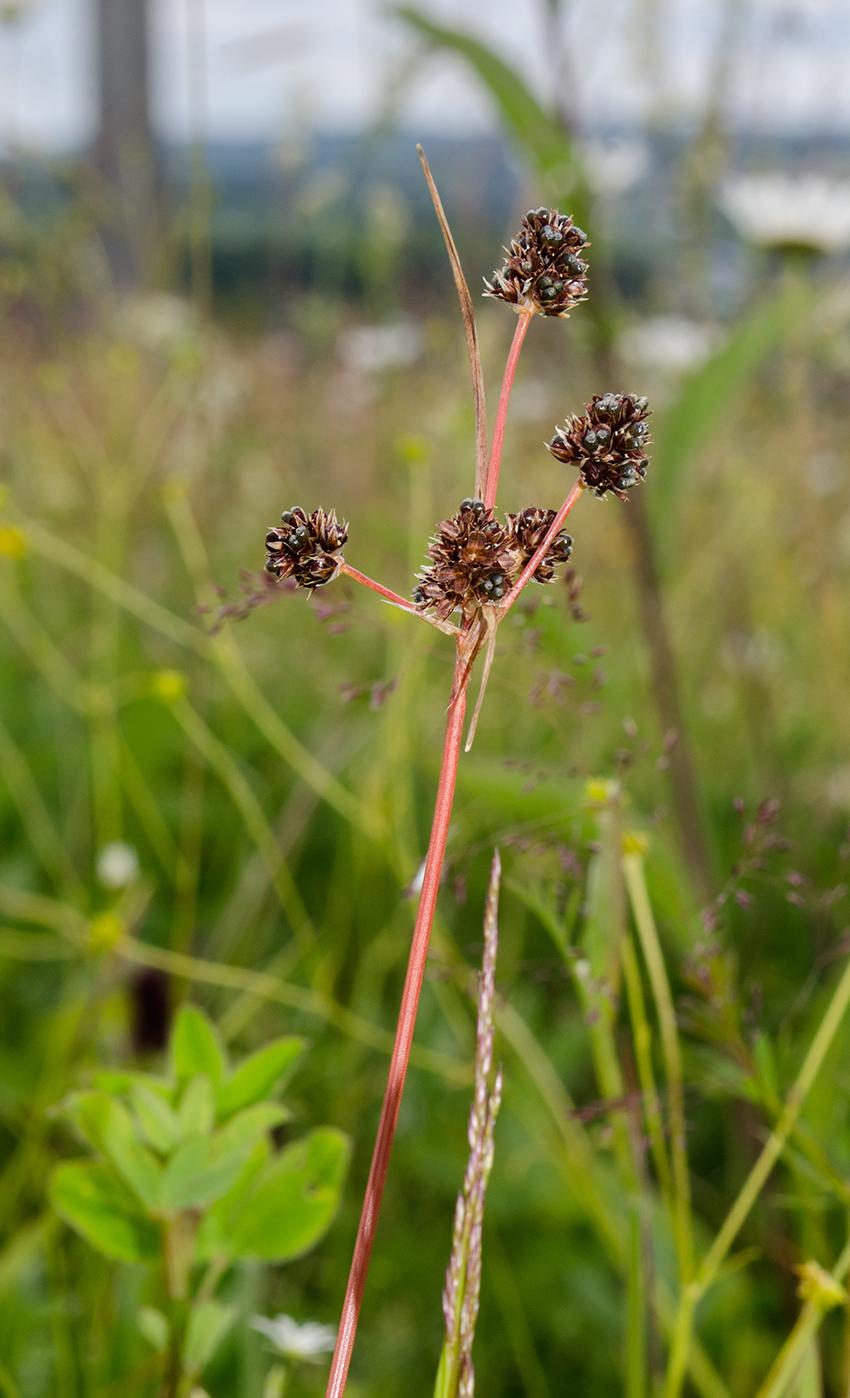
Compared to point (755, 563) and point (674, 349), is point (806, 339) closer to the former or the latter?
point (755, 563)

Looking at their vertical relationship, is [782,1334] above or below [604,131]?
below

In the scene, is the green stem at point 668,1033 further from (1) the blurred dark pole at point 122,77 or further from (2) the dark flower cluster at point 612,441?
(1) the blurred dark pole at point 122,77

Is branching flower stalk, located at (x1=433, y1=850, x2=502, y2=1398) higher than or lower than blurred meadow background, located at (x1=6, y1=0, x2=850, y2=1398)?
lower

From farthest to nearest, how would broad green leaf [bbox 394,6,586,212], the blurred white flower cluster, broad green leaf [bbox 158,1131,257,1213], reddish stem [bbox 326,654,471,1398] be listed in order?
the blurred white flower cluster → broad green leaf [bbox 394,6,586,212] → broad green leaf [bbox 158,1131,257,1213] → reddish stem [bbox 326,654,471,1398]

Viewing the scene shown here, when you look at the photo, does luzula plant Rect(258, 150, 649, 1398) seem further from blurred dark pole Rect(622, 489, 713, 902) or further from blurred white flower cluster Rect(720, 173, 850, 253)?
blurred white flower cluster Rect(720, 173, 850, 253)

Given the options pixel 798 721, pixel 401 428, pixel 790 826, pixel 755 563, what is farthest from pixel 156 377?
pixel 790 826

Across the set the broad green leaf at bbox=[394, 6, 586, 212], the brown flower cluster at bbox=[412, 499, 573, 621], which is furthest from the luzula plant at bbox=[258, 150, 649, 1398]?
the broad green leaf at bbox=[394, 6, 586, 212]

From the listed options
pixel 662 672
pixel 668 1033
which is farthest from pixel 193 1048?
pixel 662 672
